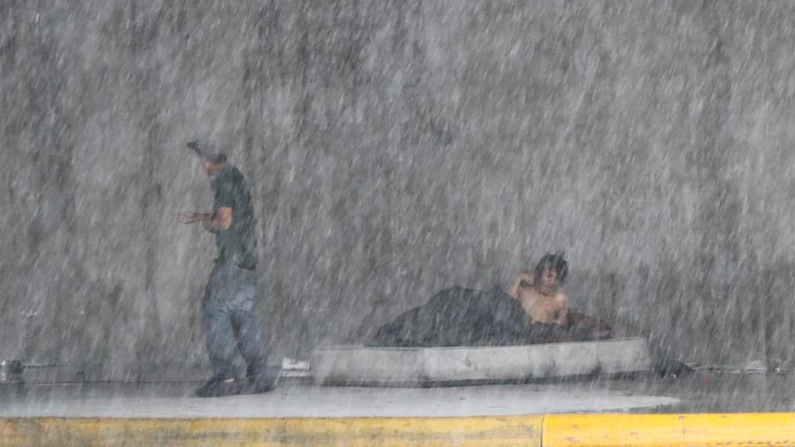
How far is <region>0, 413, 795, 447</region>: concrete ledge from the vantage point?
18.6 ft

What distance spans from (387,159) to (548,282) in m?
2.06

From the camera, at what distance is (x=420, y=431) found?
5.89m

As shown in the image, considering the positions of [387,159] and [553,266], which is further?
[387,159]

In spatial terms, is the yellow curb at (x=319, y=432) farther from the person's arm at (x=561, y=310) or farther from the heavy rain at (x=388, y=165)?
the heavy rain at (x=388, y=165)

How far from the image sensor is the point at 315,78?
37.1ft

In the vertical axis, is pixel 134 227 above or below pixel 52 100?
below

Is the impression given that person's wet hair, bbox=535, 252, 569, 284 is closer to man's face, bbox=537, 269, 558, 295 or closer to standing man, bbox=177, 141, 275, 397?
man's face, bbox=537, 269, 558, 295

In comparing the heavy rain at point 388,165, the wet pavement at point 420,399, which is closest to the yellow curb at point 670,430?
the wet pavement at point 420,399

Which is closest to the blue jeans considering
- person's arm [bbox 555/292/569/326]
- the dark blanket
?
the dark blanket

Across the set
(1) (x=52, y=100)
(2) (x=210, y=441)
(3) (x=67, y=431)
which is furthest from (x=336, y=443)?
(1) (x=52, y=100)

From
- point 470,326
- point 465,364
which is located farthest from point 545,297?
point 465,364

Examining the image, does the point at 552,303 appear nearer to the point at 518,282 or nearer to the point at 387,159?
the point at 518,282

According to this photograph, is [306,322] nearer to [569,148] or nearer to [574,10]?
[569,148]

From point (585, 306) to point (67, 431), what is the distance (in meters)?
5.96
